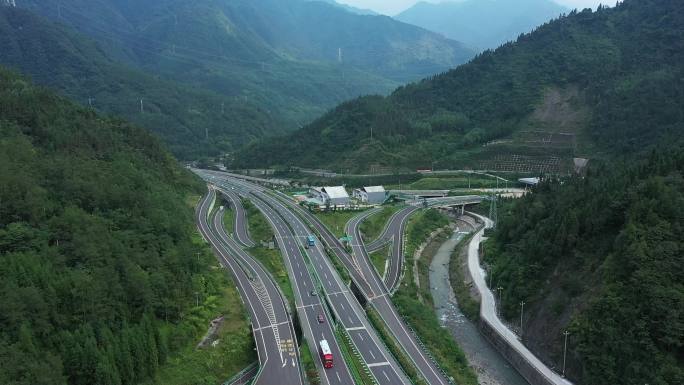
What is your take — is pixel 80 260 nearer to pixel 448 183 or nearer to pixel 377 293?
pixel 377 293

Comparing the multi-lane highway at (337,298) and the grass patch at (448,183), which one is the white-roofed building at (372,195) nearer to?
the grass patch at (448,183)

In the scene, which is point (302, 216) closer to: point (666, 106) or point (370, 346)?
point (370, 346)

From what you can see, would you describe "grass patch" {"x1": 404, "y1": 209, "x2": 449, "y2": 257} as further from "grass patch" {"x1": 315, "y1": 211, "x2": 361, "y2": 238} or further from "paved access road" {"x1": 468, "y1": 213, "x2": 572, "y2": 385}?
"grass patch" {"x1": 315, "y1": 211, "x2": 361, "y2": 238}

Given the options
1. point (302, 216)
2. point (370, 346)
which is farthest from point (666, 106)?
point (370, 346)

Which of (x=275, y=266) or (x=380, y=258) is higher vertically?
Answer: (x=275, y=266)

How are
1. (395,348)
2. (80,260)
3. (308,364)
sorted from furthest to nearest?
(395,348) < (308,364) < (80,260)

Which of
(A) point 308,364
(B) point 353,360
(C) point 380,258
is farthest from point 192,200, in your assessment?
(B) point 353,360

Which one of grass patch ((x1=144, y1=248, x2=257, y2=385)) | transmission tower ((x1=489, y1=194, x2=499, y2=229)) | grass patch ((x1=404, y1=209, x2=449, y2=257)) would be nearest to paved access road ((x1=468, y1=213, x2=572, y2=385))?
grass patch ((x1=404, y1=209, x2=449, y2=257))
